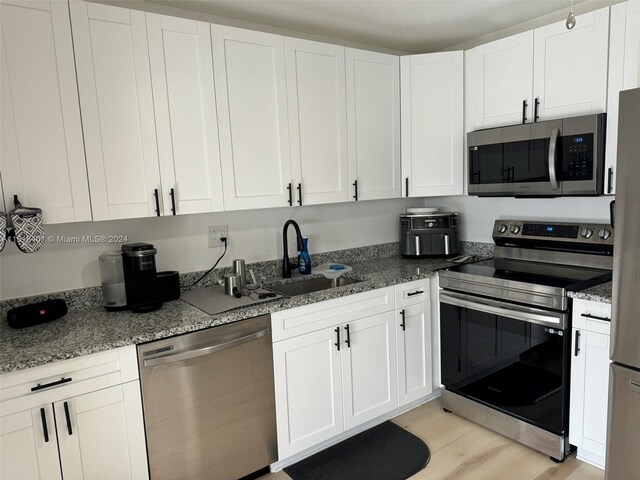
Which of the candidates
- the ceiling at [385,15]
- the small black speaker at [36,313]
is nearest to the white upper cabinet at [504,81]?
the ceiling at [385,15]

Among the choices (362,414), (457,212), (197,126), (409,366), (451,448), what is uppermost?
(197,126)

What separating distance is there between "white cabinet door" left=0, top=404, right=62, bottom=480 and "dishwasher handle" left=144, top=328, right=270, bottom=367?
1.30 feet

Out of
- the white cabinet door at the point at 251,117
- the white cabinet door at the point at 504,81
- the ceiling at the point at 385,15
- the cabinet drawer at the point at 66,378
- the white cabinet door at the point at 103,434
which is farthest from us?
the white cabinet door at the point at 504,81

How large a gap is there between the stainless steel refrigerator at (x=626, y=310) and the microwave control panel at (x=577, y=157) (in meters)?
0.62

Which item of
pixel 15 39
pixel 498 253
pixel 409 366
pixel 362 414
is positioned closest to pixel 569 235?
pixel 498 253

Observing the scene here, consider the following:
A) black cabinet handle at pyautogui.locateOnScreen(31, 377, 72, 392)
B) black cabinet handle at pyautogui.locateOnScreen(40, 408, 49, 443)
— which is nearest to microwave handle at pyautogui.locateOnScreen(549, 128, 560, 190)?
black cabinet handle at pyautogui.locateOnScreen(31, 377, 72, 392)

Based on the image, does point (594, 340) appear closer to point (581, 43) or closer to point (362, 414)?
point (362, 414)

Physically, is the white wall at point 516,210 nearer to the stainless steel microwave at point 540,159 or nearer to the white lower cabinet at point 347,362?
the stainless steel microwave at point 540,159

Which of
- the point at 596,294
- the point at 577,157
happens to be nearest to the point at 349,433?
the point at 596,294

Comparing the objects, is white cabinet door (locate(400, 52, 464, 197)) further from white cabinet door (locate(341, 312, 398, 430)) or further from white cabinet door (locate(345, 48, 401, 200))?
white cabinet door (locate(341, 312, 398, 430))

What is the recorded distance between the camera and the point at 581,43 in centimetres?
231

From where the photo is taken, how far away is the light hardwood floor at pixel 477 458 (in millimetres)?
2203

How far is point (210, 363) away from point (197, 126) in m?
1.15

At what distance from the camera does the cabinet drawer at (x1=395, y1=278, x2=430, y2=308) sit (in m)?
2.65
